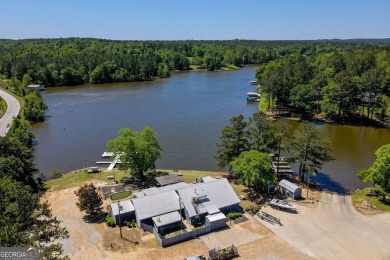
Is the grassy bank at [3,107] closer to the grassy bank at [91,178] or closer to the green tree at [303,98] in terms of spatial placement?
the grassy bank at [91,178]

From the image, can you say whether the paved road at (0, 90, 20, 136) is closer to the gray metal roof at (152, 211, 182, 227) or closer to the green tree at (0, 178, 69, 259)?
the gray metal roof at (152, 211, 182, 227)

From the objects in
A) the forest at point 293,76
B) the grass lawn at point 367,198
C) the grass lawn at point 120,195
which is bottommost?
the grass lawn at point 367,198

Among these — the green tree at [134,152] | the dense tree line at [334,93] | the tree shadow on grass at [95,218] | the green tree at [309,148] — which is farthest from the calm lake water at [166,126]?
the tree shadow on grass at [95,218]

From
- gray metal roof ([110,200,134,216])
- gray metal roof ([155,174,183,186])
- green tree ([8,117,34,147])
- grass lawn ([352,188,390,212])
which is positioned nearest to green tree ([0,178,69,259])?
gray metal roof ([110,200,134,216])

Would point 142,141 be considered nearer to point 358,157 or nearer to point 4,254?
point 4,254

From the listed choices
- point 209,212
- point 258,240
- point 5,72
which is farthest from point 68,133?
point 5,72

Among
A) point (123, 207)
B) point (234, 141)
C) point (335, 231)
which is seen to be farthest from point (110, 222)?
point (335, 231)
